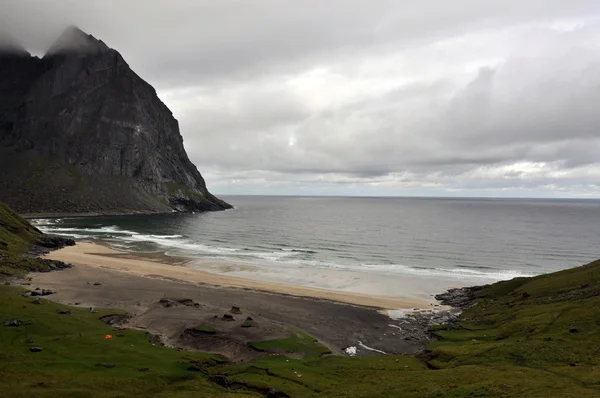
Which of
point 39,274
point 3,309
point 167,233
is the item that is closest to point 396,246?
point 167,233

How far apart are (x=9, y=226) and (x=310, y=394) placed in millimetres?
105112

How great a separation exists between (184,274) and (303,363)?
171ft

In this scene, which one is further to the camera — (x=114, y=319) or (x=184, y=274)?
(x=184, y=274)

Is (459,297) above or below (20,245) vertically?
below

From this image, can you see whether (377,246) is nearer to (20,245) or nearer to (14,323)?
(20,245)

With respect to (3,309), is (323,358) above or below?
below

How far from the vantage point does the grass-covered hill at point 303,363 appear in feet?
85.1

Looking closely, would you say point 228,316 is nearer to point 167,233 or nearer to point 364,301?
point 364,301

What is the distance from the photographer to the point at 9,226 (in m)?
99.1

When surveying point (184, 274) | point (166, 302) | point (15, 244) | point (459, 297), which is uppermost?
point (15, 244)

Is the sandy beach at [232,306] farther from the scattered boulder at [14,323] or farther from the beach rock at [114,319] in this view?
the scattered boulder at [14,323]

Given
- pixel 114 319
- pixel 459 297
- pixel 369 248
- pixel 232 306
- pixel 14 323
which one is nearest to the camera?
pixel 14 323

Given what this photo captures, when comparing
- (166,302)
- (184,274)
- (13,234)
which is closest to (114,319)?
(166,302)

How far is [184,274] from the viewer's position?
265 ft
